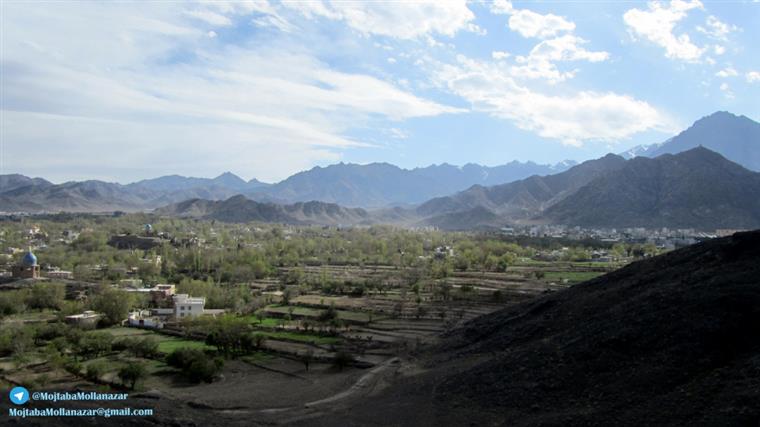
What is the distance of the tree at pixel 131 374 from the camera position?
3159 cm

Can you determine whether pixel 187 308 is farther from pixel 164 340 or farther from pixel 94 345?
pixel 94 345

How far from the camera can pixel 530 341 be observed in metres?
31.5

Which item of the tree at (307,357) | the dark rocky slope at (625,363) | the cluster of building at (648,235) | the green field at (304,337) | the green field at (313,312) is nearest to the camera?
the dark rocky slope at (625,363)

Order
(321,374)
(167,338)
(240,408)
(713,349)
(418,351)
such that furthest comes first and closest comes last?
(167,338), (418,351), (321,374), (240,408), (713,349)

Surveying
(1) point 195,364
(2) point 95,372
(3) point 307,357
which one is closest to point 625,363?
(3) point 307,357

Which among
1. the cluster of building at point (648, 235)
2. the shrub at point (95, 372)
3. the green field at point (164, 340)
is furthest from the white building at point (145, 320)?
the cluster of building at point (648, 235)

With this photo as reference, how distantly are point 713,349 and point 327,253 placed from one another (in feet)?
338

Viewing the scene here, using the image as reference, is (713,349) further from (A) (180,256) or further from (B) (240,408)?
(A) (180,256)

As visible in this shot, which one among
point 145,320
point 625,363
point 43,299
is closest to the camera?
point 625,363

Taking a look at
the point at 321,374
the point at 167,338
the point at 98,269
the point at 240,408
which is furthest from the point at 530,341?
the point at 98,269

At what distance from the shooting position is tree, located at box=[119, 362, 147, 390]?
31594mm

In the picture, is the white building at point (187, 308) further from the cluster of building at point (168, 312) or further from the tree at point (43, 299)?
the tree at point (43, 299)

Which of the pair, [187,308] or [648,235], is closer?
[187,308]

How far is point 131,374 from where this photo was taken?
31.6 meters
